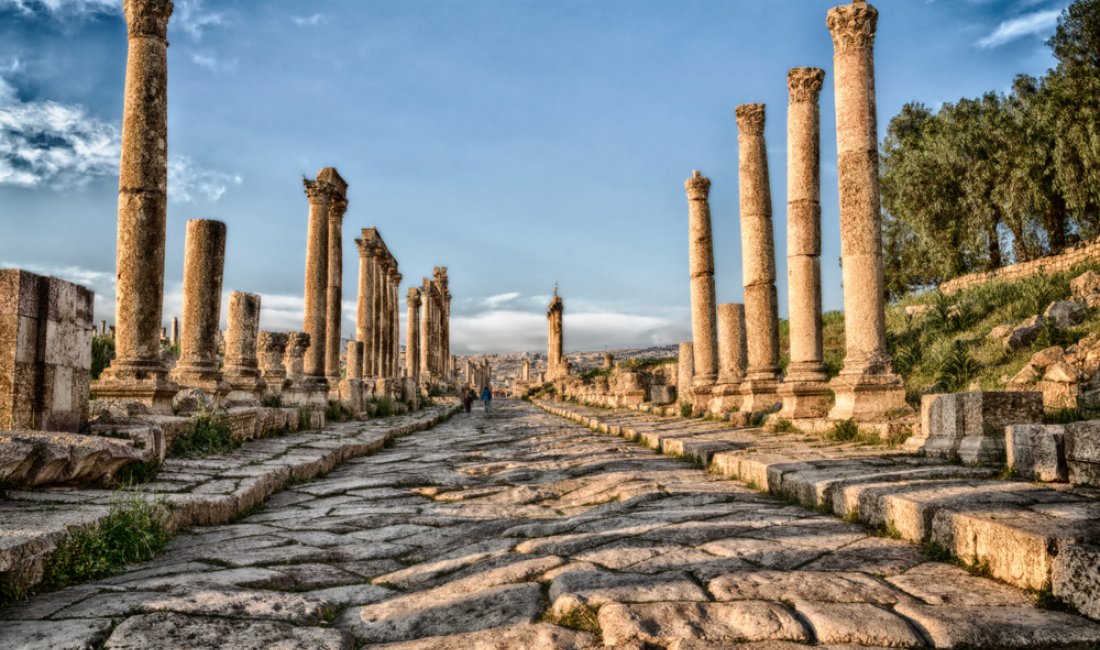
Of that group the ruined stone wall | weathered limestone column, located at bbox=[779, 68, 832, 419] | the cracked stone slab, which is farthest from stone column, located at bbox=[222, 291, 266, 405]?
the ruined stone wall

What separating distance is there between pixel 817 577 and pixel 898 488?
1.55 metres

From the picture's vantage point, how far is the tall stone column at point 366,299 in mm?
26172

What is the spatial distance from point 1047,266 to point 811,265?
17.2 meters

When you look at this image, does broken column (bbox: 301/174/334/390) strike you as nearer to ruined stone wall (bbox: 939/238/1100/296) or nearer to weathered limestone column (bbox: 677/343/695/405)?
weathered limestone column (bbox: 677/343/695/405)

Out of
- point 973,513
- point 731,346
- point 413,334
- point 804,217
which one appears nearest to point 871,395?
point 804,217

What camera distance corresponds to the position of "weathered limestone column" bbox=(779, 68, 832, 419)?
39.2 ft

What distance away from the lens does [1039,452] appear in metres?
4.79

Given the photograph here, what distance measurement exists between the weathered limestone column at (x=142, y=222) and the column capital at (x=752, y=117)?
949cm

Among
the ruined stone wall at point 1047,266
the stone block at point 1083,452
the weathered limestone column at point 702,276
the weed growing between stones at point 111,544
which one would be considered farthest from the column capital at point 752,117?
the weed growing between stones at point 111,544

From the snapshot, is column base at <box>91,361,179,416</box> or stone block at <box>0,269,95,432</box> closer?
stone block at <box>0,269,95,432</box>

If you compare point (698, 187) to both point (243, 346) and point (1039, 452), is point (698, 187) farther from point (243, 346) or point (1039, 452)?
point (1039, 452)

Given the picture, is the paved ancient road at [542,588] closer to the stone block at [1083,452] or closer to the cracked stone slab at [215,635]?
the cracked stone slab at [215,635]

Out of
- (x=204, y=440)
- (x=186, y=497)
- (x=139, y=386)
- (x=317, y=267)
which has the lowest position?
(x=186, y=497)

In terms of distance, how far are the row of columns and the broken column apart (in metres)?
8.90
